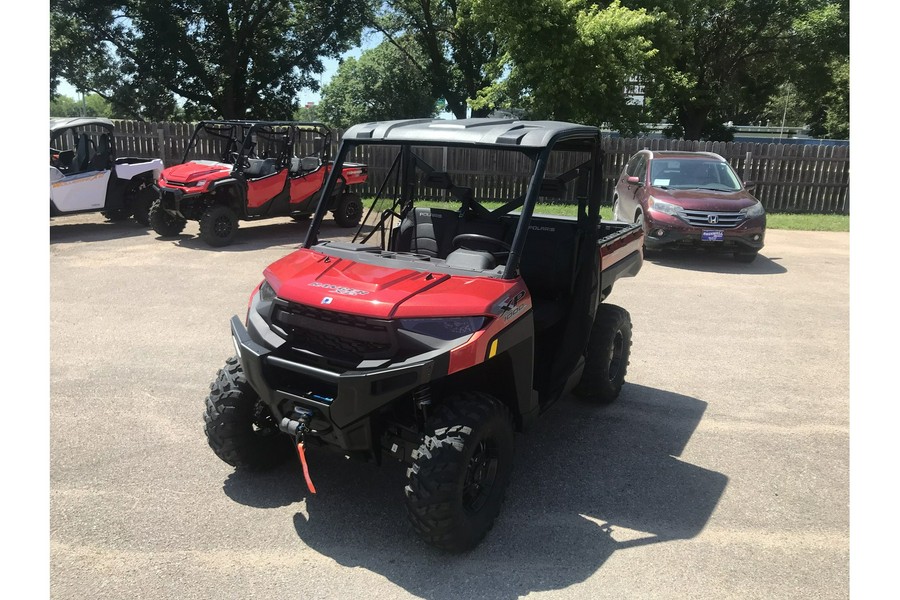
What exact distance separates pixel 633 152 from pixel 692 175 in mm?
5019

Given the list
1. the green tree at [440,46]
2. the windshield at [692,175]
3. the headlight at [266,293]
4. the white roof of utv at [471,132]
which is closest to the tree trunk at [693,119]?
the green tree at [440,46]

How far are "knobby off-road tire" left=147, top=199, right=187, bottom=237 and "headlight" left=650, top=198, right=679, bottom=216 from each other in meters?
7.99

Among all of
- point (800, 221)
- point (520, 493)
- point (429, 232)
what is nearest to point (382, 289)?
point (429, 232)

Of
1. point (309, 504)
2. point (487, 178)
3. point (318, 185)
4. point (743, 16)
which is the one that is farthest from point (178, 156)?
point (743, 16)

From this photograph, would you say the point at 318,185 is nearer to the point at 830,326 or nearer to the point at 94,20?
the point at 830,326

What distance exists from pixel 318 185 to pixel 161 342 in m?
6.46

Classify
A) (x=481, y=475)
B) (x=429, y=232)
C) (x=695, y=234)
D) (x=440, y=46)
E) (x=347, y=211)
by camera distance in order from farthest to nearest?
(x=440, y=46)
(x=347, y=211)
(x=695, y=234)
(x=429, y=232)
(x=481, y=475)

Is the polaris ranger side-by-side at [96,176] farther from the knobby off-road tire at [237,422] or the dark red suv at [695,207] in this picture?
the knobby off-road tire at [237,422]

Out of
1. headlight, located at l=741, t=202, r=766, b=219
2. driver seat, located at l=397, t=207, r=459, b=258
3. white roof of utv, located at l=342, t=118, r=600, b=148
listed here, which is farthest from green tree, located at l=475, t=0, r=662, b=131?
white roof of utv, located at l=342, t=118, r=600, b=148

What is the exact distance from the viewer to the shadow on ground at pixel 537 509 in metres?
3.25

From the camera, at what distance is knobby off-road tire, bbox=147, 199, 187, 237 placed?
11.3 m

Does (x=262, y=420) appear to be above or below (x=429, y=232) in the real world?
below

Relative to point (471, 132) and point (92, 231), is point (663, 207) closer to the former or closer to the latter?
point (471, 132)

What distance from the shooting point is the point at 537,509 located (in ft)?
12.4
